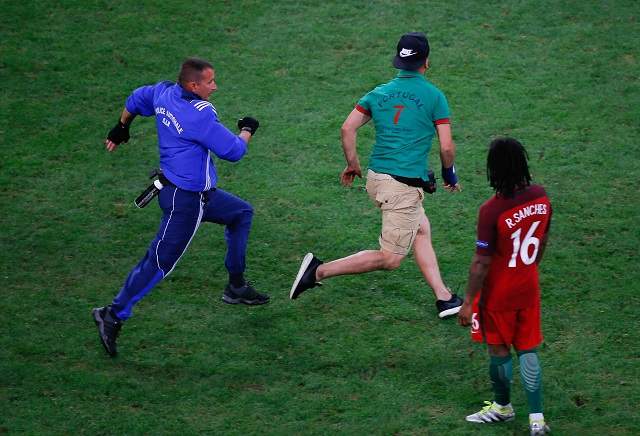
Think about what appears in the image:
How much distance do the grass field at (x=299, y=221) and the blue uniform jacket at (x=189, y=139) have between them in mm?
1177

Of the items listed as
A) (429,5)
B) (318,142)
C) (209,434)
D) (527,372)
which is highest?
(429,5)

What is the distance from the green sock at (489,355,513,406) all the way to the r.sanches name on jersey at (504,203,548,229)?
903 mm

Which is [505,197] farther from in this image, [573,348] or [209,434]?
[209,434]

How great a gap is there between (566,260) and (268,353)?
106 inches

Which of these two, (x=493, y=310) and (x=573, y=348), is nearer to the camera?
(x=493, y=310)

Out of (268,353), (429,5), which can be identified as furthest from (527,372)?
(429,5)

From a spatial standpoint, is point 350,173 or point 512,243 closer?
point 512,243

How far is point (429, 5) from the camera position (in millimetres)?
12445

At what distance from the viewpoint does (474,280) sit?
6.17 meters

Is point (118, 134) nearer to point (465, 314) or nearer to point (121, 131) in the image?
point (121, 131)

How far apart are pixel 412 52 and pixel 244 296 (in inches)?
90.8

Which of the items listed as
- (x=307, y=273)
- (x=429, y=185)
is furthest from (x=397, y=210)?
(x=307, y=273)

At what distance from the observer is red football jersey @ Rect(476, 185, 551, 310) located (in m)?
6.02

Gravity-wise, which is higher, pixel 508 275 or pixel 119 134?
pixel 119 134
